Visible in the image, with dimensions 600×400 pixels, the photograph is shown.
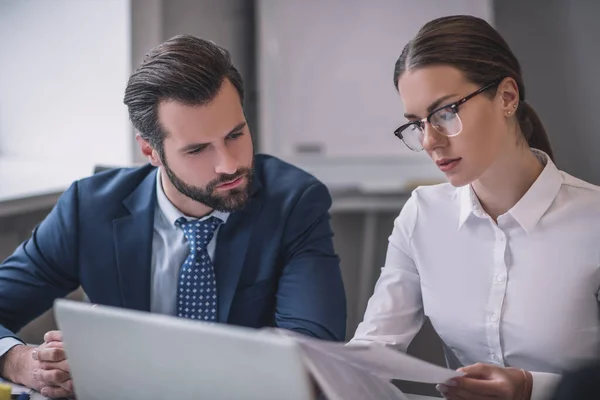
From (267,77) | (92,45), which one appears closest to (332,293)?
(92,45)

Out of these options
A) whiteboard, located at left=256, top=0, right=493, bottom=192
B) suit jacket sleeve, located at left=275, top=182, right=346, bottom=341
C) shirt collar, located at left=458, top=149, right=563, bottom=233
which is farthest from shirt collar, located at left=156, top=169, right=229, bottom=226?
whiteboard, located at left=256, top=0, right=493, bottom=192

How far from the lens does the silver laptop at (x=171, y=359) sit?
0.75 meters

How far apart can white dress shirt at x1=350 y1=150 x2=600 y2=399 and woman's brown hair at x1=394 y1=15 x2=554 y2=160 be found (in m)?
0.22

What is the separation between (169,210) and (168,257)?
0.10 metres

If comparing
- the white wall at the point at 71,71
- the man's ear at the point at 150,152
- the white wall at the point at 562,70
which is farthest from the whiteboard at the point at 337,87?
the man's ear at the point at 150,152

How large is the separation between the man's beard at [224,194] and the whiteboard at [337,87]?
1.92 metres

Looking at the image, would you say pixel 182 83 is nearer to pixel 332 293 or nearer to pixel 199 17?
pixel 332 293

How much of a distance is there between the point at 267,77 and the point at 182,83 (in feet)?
6.61

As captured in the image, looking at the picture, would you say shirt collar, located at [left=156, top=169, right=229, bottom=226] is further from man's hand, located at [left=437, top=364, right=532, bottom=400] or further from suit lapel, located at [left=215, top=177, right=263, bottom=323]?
man's hand, located at [left=437, top=364, right=532, bottom=400]

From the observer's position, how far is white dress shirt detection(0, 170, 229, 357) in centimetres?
154

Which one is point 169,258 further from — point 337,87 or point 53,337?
point 337,87

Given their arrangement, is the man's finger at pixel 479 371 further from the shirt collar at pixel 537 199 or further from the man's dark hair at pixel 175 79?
the man's dark hair at pixel 175 79

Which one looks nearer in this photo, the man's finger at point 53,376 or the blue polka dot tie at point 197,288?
the man's finger at point 53,376

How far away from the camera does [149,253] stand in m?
1.53
